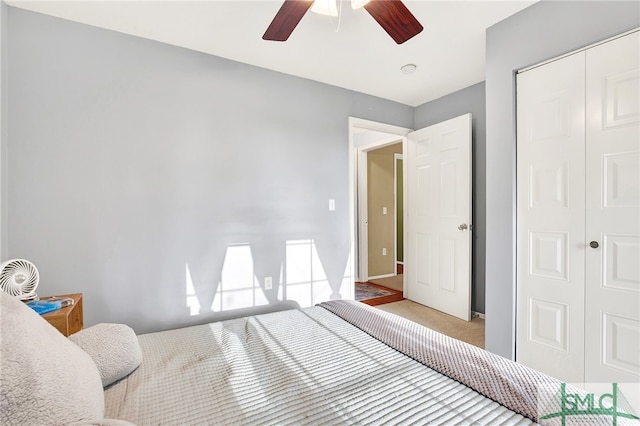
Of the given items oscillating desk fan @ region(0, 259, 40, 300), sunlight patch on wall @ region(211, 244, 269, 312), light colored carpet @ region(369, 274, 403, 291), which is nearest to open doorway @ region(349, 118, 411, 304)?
light colored carpet @ region(369, 274, 403, 291)

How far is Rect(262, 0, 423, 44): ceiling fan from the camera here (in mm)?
1420

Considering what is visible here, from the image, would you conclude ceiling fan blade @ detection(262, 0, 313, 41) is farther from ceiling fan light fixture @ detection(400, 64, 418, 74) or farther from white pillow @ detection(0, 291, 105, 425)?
white pillow @ detection(0, 291, 105, 425)

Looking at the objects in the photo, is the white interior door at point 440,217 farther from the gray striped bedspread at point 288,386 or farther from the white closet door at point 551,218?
the gray striped bedspread at point 288,386

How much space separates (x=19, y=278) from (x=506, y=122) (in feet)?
10.1

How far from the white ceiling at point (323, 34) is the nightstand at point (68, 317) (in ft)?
5.98

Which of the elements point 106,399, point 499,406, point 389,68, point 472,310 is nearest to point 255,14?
point 389,68

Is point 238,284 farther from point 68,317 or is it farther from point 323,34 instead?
point 323,34

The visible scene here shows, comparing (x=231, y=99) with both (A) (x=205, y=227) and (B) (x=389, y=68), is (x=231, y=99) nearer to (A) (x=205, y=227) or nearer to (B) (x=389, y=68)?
(A) (x=205, y=227)

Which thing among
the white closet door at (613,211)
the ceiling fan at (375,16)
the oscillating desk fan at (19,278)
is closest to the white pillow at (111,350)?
the oscillating desk fan at (19,278)

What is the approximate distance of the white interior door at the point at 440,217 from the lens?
2.96 metres

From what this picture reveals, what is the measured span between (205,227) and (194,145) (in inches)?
25.8

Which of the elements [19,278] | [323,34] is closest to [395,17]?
[323,34]

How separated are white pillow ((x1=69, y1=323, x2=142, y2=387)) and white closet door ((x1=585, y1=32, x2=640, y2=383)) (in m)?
2.26

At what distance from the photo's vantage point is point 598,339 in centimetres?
164
